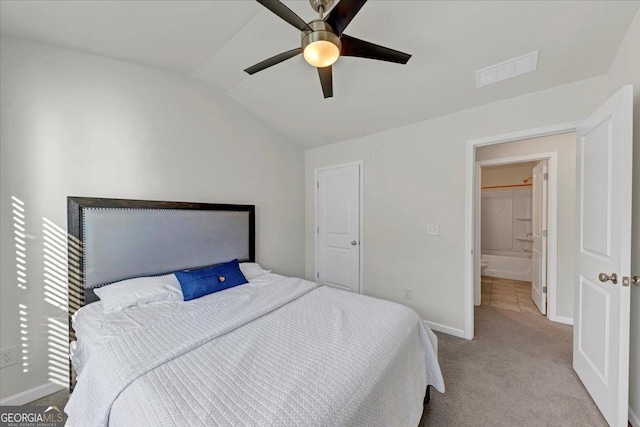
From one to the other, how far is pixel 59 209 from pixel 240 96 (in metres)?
1.94

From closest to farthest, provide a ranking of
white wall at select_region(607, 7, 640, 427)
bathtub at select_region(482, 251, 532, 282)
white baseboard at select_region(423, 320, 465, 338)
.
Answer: white wall at select_region(607, 7, 640, 427)
white baseboard at select_region(423, 320, 465, 338)
bathtub at select_region(482, 251, 532, 282)

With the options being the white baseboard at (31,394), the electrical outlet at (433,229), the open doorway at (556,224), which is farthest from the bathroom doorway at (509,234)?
the white baseboard at (31,394)

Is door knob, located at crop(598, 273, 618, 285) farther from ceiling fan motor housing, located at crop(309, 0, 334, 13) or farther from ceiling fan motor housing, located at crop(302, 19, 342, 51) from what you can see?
ceiling fan motor housing, located at crop(309, 0, 334, 13)

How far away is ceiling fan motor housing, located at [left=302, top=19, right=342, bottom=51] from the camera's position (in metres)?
1.29

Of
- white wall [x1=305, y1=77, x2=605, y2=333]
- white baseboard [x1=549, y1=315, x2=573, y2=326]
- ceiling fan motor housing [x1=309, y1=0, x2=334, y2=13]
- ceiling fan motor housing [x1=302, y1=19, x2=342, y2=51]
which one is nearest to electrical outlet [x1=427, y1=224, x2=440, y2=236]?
white wall [x1=305, y1=77, x2=605, y2=333]

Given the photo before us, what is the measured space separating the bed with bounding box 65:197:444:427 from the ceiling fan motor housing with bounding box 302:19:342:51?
1.57 meters

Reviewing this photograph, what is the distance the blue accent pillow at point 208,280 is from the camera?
2036 millimetres

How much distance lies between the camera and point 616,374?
1474 mm

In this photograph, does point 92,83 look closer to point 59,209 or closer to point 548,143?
point 59,209

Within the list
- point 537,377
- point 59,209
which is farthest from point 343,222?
point 59,209

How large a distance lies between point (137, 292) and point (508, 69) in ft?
11.1

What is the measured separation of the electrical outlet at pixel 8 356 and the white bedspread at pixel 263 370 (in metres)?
1.08

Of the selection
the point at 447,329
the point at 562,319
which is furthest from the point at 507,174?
the point at 447,329

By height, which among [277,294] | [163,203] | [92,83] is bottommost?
[277,294]
